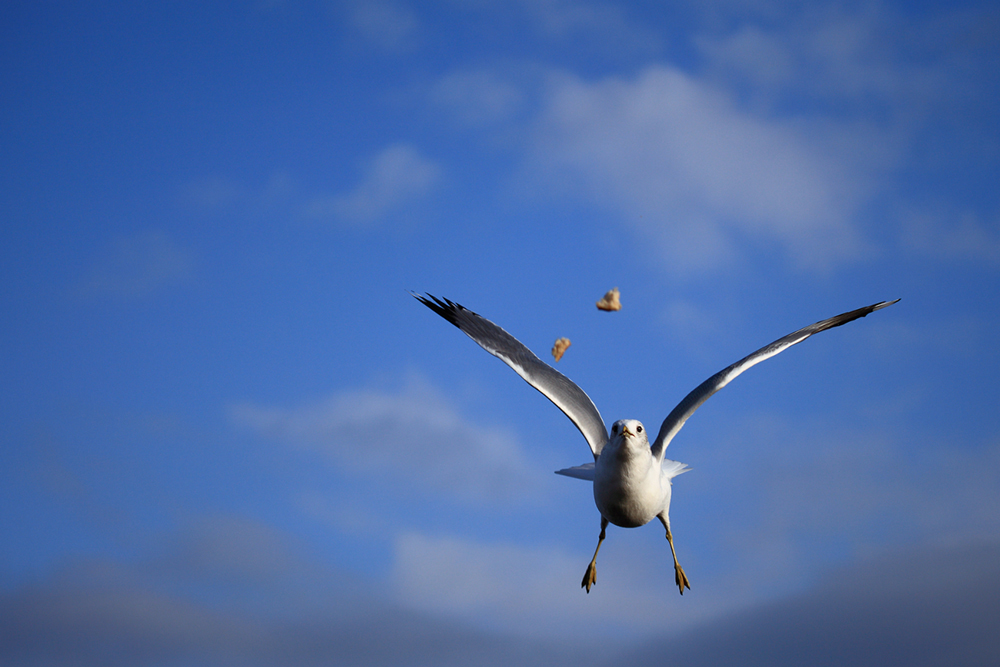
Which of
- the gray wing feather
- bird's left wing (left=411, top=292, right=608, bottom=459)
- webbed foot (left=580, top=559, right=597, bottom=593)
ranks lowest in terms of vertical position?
webbed foot (left=580, top=559, right=597, bottom=593)

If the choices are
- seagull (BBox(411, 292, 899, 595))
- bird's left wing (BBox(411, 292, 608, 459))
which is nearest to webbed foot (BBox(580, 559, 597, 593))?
seagull (BBox(411, 292, 899, 595))

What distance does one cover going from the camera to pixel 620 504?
11.8 meters

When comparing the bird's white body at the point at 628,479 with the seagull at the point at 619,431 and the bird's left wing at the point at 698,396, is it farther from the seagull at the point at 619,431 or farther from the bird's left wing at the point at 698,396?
the bird's left wing at the point at 698,396

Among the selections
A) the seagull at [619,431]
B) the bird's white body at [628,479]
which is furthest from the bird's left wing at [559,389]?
the bird's white body at [628,479]

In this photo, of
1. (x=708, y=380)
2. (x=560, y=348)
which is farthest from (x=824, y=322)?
(x=560, y=348)

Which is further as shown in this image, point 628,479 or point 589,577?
point 589,577

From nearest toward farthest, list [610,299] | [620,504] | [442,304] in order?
[620,504] → [610,299] → [442,304]

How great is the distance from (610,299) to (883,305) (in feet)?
15.7

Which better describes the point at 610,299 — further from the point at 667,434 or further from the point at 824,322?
the point at 824,322

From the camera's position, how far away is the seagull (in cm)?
1155

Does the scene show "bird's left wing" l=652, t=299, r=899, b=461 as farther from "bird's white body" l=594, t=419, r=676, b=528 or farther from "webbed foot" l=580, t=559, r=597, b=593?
"webbed foot" l=580, t=559, r=597, b=593

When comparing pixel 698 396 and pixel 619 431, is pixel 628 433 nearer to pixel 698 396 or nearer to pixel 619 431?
pixel 619 431

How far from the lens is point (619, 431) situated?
37.2 feet

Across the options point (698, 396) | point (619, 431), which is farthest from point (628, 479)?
point (698, 396)
